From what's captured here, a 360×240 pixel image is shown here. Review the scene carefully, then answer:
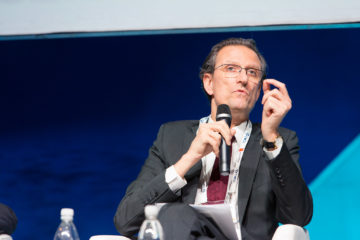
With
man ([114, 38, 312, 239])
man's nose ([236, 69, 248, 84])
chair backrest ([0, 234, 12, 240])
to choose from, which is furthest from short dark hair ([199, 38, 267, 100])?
chair backrest ([0, 234, 12, 240])

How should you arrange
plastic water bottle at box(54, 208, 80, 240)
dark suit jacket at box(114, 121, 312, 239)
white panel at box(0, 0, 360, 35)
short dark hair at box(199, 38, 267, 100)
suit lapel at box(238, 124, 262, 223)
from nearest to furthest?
plastic water bottle at box(54, 208, 80, 240) → dark suit jacket at box(114, 121, 312, 239) → suit lapel at box(238, 124, 262, 223) → short dark hair at box(199, 38, 267, 100) → white panel at box(0, 0, 360, 35)

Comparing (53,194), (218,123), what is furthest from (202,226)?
(53,194)

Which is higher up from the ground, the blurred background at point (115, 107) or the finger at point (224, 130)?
the blurred background at point (115, 107)

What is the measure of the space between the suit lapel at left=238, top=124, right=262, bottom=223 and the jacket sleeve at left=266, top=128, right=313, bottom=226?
0.14 metres

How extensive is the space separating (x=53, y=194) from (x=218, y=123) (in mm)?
1962

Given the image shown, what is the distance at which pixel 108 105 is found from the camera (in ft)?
12.1

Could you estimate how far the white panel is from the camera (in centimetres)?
328

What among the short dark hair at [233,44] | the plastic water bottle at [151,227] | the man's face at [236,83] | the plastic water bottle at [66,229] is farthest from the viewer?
the short dark hair at [233,44]

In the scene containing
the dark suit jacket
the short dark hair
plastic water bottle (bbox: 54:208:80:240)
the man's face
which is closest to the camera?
plastic water bottle (bbox: 54:208:80:240)

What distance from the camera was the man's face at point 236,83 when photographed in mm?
2496

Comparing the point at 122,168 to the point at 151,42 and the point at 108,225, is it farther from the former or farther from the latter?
the point at 151,42

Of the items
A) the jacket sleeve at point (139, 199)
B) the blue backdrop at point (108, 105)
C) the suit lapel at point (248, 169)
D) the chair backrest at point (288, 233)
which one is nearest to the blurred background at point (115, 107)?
the blue backdrop at point (108, 105)

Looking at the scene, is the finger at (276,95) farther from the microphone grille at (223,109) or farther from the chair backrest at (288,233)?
the chair backrest at (288,233)

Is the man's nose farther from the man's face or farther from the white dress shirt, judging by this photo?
the white dress shirt
